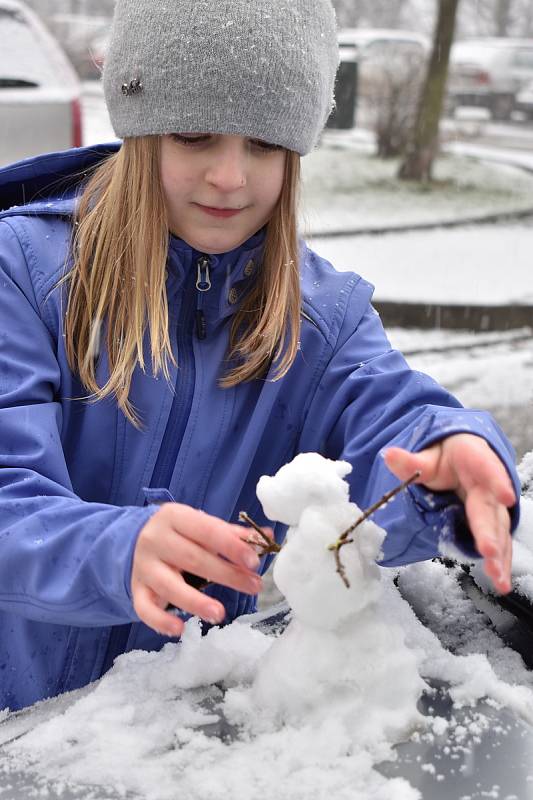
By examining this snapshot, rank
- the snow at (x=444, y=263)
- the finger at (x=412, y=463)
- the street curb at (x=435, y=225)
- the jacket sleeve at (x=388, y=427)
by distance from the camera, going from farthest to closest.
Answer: the street curb at (x=435, y=225)
the snow at (x=444, y=263)
the jacket sleeve at (x=388, y=427)
the finger at (x=412, y=463)

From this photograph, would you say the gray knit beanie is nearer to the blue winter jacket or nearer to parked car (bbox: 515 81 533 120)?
the blue winter jacket

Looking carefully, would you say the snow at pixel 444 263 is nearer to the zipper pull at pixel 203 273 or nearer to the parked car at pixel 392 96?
the parked car at pixel 392 96

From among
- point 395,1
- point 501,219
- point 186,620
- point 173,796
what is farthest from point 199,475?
point 395,1

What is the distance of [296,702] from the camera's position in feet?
3.88

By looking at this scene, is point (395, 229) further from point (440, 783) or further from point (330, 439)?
point (440, 783)

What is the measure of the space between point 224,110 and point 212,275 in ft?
0.94

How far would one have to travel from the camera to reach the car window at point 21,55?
6.20 m

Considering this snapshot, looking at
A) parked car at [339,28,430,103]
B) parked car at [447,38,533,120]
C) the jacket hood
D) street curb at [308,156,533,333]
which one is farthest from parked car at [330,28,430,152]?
the jacket hood

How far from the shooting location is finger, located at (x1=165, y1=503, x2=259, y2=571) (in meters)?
1.14

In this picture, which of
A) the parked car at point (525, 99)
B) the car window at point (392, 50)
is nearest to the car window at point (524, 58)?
the parked car at point (525, 99)

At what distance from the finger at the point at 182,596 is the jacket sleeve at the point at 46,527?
61 millimetres

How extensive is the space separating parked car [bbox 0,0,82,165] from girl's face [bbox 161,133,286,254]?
15.1 ft

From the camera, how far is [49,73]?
6344 millimetres

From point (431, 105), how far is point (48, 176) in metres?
10.2
